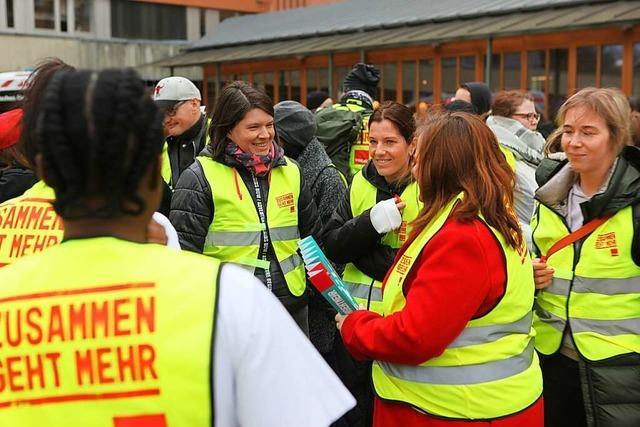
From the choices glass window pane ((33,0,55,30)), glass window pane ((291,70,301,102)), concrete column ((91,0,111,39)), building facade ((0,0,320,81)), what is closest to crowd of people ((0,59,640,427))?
glass window pane ((291,70,301,102))

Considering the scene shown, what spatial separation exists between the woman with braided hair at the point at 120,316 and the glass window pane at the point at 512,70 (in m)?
13.3

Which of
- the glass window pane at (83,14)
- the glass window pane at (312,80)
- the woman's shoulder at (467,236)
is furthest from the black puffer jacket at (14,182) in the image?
the glass window pane at (83,14)

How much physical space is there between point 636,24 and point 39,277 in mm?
11936

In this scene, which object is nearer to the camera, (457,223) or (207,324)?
(207,324)

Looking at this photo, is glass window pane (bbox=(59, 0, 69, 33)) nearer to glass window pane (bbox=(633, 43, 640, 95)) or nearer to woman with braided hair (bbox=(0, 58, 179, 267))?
glass window pane (bbox=(633, 43, 640, 95))

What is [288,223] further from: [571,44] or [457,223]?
[571,44]

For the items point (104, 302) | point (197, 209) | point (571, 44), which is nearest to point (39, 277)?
point (104, 302)

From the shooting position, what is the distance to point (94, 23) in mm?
25250

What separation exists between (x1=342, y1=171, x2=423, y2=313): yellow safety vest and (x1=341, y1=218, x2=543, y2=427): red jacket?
3.16 ft

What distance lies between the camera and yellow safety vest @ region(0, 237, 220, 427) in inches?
51.9

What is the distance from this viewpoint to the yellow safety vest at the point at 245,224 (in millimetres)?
3471

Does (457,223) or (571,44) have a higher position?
(571,44)

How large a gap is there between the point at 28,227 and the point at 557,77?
41.4 ft

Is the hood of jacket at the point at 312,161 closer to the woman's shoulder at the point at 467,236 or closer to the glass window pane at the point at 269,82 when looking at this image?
the woman's shoulder at the point at 467,236
